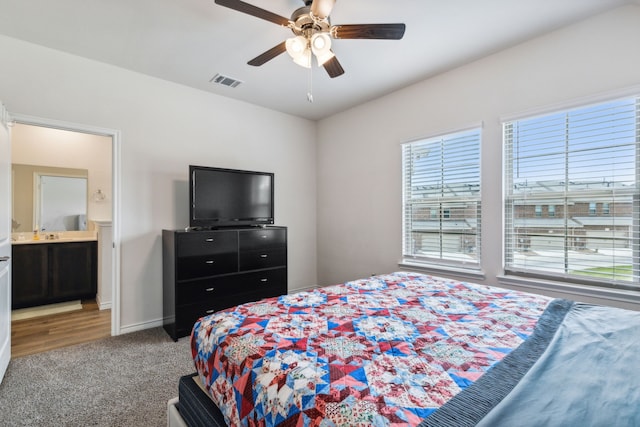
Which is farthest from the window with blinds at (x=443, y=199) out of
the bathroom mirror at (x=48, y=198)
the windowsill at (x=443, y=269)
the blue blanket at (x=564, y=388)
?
the bathroom mirror at (x=48, y=198)

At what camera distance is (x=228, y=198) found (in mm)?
3410

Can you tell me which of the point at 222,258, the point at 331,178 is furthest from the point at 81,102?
the point at 331,178

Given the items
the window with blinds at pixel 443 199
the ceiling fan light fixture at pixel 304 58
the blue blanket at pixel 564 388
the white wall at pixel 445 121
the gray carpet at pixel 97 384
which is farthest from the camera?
the window with blinds at pixel 443 199

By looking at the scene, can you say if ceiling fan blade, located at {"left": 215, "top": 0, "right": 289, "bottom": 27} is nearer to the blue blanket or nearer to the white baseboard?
the blue blanket

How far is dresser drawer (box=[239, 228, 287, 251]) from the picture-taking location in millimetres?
3369

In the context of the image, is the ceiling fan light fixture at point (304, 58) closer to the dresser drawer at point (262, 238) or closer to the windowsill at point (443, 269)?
the dresser drawer at point (262, 238)

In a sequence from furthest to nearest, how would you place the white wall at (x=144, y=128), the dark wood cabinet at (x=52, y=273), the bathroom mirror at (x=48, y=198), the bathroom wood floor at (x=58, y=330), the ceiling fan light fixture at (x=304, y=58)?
the bathroom mirror at (x=48, y=198), the dark wood cabinet at (x=52, y=273), the bathroom wood floor at (x=58, y=330), the white wall at (x=144, y=128), the ceiling fan light fixture at (x=304, y=58)

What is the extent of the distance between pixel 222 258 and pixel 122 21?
2251mm

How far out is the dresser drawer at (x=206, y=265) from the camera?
2.92 meters

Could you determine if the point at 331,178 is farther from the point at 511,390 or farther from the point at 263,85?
the point at 511,390

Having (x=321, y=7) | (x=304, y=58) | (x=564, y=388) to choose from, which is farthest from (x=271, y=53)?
(x=564, y=388)

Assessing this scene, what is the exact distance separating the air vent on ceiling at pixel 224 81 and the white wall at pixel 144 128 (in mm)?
370

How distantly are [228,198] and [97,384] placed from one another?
2.00 metres

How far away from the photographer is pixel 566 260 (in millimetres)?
2443
